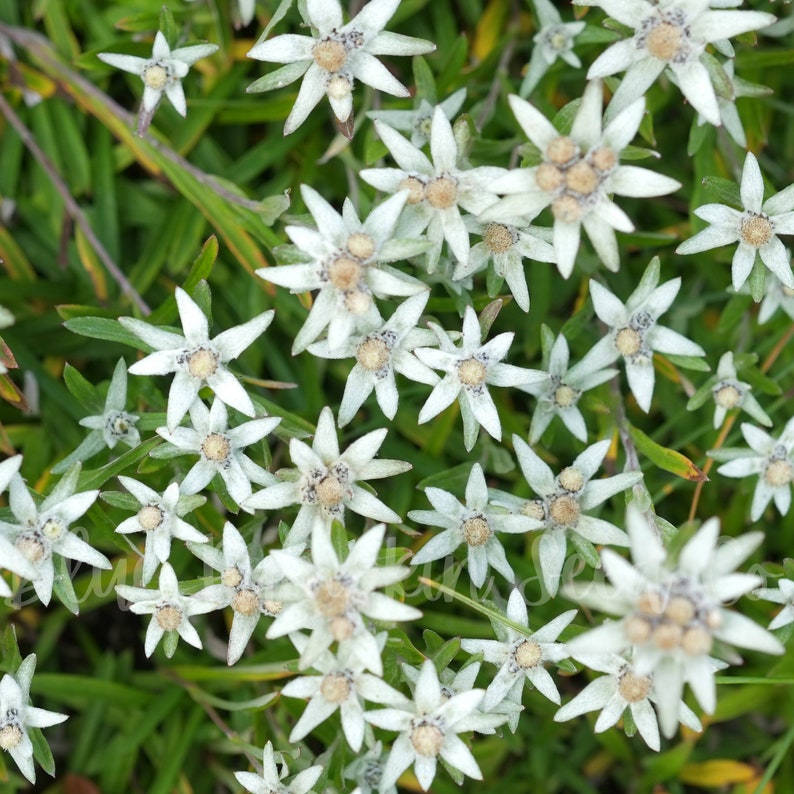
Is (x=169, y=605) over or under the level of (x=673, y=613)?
under

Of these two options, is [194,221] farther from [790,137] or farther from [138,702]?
[790,137]

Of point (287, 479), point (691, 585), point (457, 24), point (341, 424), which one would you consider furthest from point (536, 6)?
point (691, 585)

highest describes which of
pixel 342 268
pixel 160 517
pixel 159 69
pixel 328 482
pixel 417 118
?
pixel 159 69

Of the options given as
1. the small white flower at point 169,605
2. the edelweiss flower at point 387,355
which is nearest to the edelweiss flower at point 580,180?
the edelweiss flower at point 387,355

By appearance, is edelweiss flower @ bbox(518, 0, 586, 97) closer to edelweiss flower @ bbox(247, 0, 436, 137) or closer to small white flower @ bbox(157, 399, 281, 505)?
edelweiss flower @ bbox(247, 0, 436, 137)

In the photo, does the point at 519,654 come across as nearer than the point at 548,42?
Yes

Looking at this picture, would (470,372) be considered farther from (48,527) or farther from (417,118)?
(48,527)

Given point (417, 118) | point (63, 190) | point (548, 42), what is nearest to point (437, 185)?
point (417, 118)
